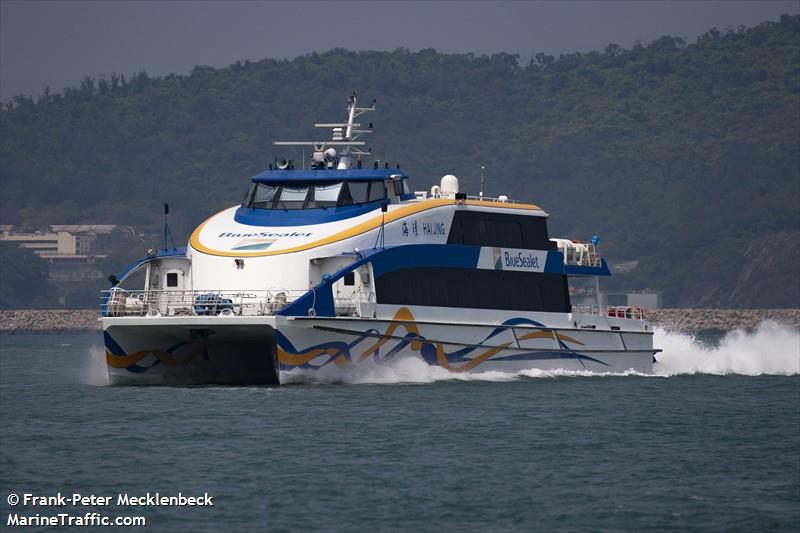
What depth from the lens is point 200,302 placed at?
31.9 meters

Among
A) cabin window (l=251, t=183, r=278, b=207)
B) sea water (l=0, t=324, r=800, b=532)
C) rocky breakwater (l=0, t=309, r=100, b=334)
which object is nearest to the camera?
sea water (l=0, t=324, r=800, b=532)

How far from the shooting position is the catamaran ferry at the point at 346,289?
31953 millimetres

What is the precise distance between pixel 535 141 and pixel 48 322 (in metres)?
65.6

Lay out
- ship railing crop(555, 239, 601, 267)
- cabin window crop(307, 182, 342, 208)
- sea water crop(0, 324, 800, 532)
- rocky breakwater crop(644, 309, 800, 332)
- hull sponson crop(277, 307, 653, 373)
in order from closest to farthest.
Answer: sea water crop(0, 324, 800, 532), hull sponson crop(277, 307, 653, 373), cabin window crop(307, 182, 342, 208), ship railing crop(555, 239, 601, 267), rocky breakwater crop(644, 309, 800, 332)

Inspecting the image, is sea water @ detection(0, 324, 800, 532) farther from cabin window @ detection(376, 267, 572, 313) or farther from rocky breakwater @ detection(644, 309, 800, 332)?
rocky breakwater @ detection(644, 309, 800, 332)

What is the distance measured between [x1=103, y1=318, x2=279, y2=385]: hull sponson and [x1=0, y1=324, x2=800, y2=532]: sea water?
27.5 inches

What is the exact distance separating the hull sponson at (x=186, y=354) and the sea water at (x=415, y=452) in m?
0.70

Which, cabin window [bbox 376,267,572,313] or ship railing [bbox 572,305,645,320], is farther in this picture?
ship railing [bbox 572,305,645,320]

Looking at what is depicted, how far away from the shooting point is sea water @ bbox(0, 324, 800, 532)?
20.6 m

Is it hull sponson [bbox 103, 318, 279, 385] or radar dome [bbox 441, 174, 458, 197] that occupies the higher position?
radar dome [bbox 441, 174, 458, 197]

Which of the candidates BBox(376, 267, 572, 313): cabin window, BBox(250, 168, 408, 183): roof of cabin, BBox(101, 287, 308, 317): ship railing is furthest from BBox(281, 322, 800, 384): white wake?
BBox(250, 168, 408, 183): roof of cabin

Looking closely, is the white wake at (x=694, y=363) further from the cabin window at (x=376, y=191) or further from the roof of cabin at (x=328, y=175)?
the roof of cabin at (x=328, y=175)

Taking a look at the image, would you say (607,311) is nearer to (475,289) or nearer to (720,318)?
(475,289)

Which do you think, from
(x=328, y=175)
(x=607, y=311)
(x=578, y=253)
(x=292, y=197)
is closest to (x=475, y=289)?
(x=328, y=175)
